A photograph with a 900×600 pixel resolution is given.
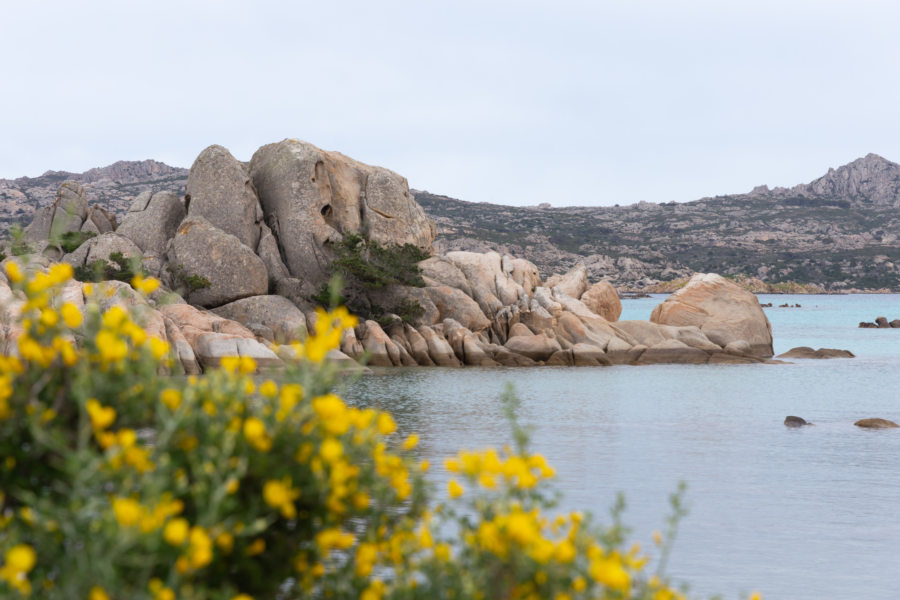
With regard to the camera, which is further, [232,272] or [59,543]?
[232,272]

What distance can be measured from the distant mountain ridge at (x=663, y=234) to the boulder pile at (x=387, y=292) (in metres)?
74.8

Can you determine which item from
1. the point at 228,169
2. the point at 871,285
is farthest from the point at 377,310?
the point at 871,285

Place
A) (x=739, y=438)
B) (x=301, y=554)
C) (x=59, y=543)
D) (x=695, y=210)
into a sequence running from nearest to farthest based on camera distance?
(x=59, y=543) < (x=301, y=554) < (x=739, y=438) < (x=695, y=210)

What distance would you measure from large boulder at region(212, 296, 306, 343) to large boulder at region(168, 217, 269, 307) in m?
1.02

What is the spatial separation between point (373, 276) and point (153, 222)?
13489 millimetres

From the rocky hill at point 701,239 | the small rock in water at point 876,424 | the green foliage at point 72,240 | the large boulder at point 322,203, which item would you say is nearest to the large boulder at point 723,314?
the large boulder at point 322,203

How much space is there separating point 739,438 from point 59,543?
23.9 meters

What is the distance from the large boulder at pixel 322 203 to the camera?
5181 centimetres

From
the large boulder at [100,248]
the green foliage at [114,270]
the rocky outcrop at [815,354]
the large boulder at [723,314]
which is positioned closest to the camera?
the green foliage at [114,270]

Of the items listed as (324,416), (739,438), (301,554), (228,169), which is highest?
(228,169)

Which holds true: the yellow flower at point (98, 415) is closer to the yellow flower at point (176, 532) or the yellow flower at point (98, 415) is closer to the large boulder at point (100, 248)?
the yellow flower at point (176, 532)

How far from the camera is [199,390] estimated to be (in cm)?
436

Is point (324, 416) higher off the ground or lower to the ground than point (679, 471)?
higher

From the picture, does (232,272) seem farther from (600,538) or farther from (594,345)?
(600,538)
